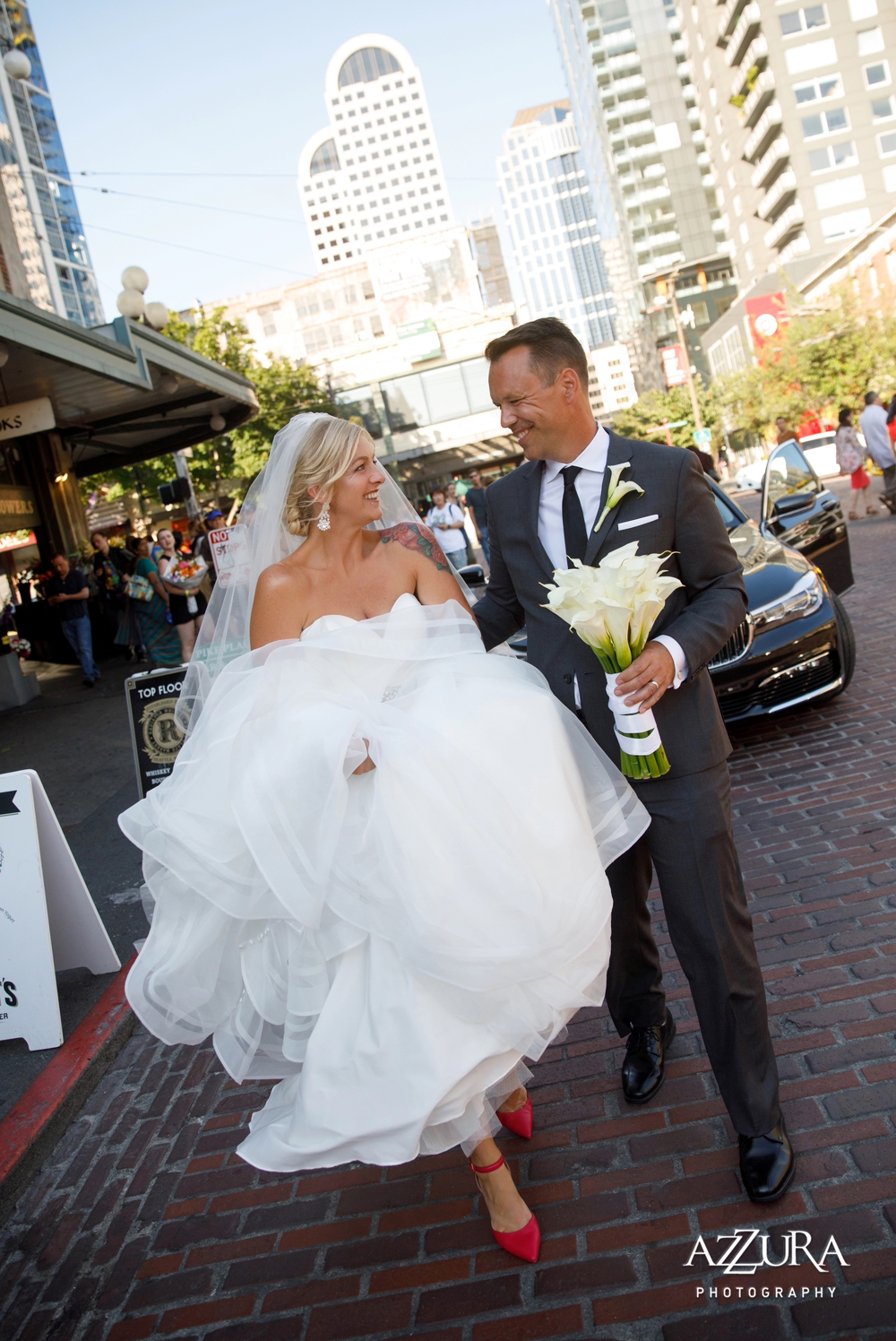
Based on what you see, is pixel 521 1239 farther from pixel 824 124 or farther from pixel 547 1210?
pixel 824 124

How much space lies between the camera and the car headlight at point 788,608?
238 inches

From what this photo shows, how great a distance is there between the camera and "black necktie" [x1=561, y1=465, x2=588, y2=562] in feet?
9.07

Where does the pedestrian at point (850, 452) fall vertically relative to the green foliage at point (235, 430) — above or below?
below

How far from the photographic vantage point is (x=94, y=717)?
39.0 feet

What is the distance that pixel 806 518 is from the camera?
7.54m

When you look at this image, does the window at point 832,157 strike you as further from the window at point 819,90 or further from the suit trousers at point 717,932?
the suit trousers at point 717,932

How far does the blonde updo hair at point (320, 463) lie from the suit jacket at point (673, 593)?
1.70 ft

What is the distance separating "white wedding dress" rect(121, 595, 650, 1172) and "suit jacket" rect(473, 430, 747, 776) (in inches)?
4.7

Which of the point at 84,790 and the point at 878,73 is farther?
the point at 878,73

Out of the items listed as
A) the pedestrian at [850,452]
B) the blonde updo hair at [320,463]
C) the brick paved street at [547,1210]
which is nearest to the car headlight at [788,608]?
the brick paved street at [547,1210]

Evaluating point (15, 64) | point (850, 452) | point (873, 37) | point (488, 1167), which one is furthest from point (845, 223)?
point (488, 1167)

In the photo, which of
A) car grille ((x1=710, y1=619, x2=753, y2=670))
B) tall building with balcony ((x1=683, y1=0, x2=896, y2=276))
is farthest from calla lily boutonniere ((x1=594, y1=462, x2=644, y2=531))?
tall building with balcony ((x1=683, y1=0, x2=896, y2=276))

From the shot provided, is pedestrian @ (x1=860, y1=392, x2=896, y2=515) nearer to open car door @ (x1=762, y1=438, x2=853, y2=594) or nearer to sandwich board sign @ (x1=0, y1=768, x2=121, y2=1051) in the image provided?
open car door @ (x1=762, y1=438, x2=853, y2=594)

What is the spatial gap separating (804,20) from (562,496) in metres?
88.3
